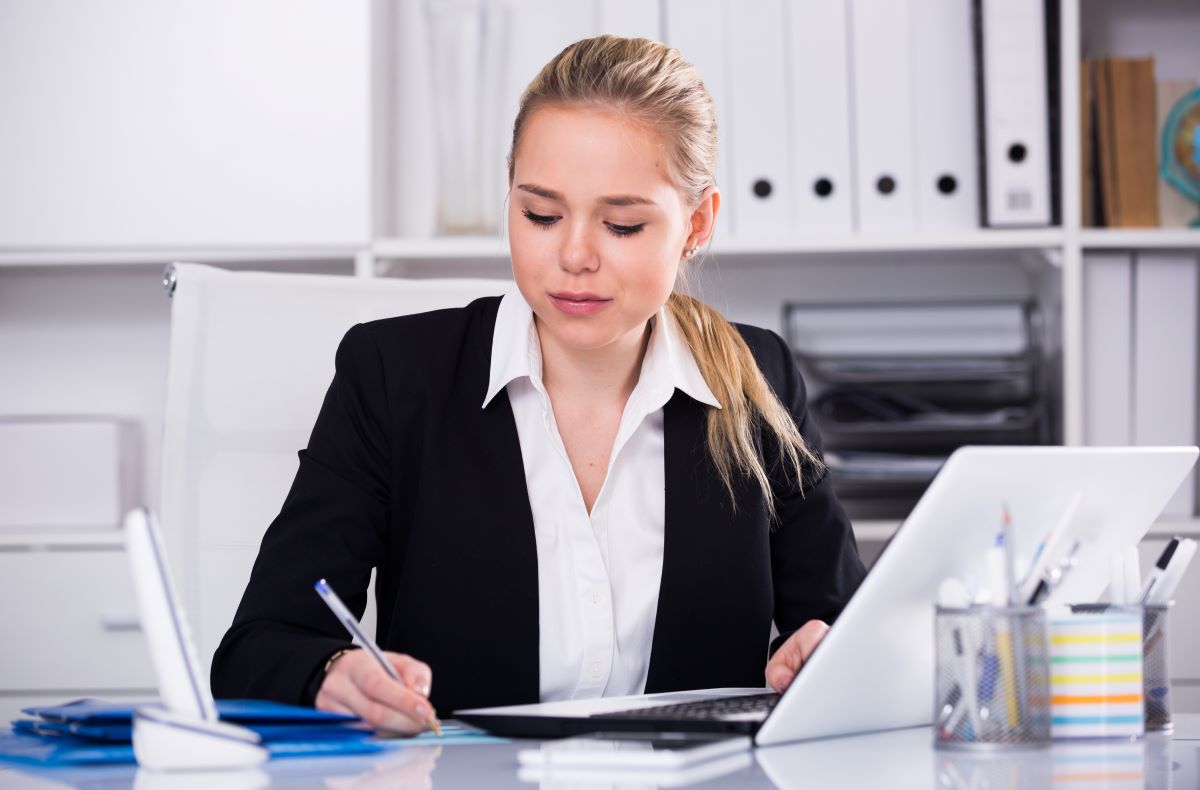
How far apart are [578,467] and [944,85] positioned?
1.03 m

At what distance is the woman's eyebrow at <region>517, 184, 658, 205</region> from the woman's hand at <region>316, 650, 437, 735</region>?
447 millimetres

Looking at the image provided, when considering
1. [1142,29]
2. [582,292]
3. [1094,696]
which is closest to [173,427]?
[582,292]

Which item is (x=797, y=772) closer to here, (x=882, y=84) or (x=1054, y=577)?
(x=1054, y=577)

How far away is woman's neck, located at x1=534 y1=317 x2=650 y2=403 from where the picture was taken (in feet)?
4.52

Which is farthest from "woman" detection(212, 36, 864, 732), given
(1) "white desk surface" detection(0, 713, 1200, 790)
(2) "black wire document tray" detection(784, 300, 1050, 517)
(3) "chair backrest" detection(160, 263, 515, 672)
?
(2) "black wire document tray" detection(784, 300, 1050, 517)

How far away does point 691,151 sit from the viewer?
1302 mm

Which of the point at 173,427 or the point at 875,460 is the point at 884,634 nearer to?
the point at 173,427

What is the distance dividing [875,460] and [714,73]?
630 millimetres

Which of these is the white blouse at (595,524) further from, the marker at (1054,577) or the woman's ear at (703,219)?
the marker at (1054,577)

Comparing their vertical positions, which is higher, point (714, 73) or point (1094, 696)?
point (714, 73)

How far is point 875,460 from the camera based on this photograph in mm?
2062

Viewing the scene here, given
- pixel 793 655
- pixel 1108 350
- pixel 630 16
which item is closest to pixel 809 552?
pixel 793 655

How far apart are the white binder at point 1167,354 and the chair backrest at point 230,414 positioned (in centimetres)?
110

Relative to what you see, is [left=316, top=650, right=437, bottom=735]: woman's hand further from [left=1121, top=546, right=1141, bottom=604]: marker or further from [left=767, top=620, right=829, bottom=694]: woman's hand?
[left=1121, top=546, right=1141, bottom=604]: marker
